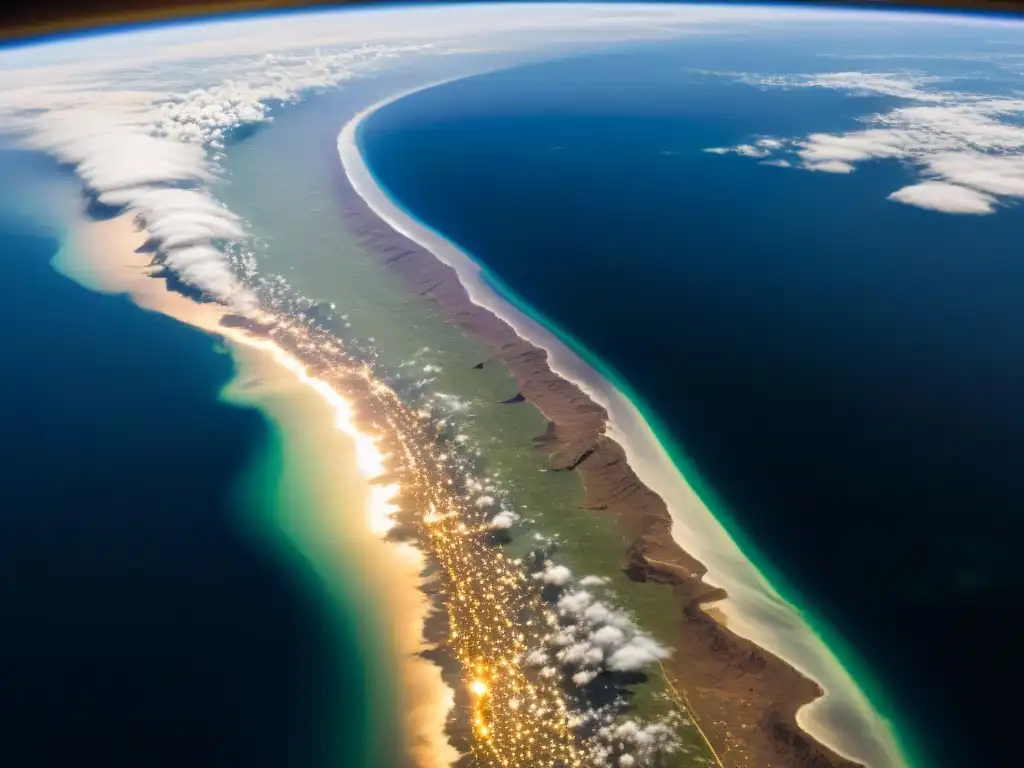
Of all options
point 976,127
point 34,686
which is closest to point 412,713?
point 34,686

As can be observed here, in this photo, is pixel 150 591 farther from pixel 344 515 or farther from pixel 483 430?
pixel 483 430

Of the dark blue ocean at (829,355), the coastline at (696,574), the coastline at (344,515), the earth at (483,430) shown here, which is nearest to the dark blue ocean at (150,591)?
the earth at (483,430)

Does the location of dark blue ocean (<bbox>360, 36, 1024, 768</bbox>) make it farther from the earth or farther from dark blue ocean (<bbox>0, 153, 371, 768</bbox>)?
dark blue ocean (<bbox>0, 153, 371, 768</bbox>)

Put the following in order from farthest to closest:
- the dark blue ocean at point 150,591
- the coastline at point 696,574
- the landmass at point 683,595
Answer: the dark blue ocean at point 150,591 → the coastline at point 696,574 → the landmass at point 683,595

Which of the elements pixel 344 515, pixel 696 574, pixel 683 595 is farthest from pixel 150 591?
pixel 696 574

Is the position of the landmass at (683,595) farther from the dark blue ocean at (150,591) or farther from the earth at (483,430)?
the dark blue ocean at (150,591)

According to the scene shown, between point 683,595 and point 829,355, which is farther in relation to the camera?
point 829,355

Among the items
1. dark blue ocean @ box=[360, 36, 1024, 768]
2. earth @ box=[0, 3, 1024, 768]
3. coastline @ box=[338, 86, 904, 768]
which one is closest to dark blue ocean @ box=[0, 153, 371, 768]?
earth @ box=[0, 3, 1024, 768]
